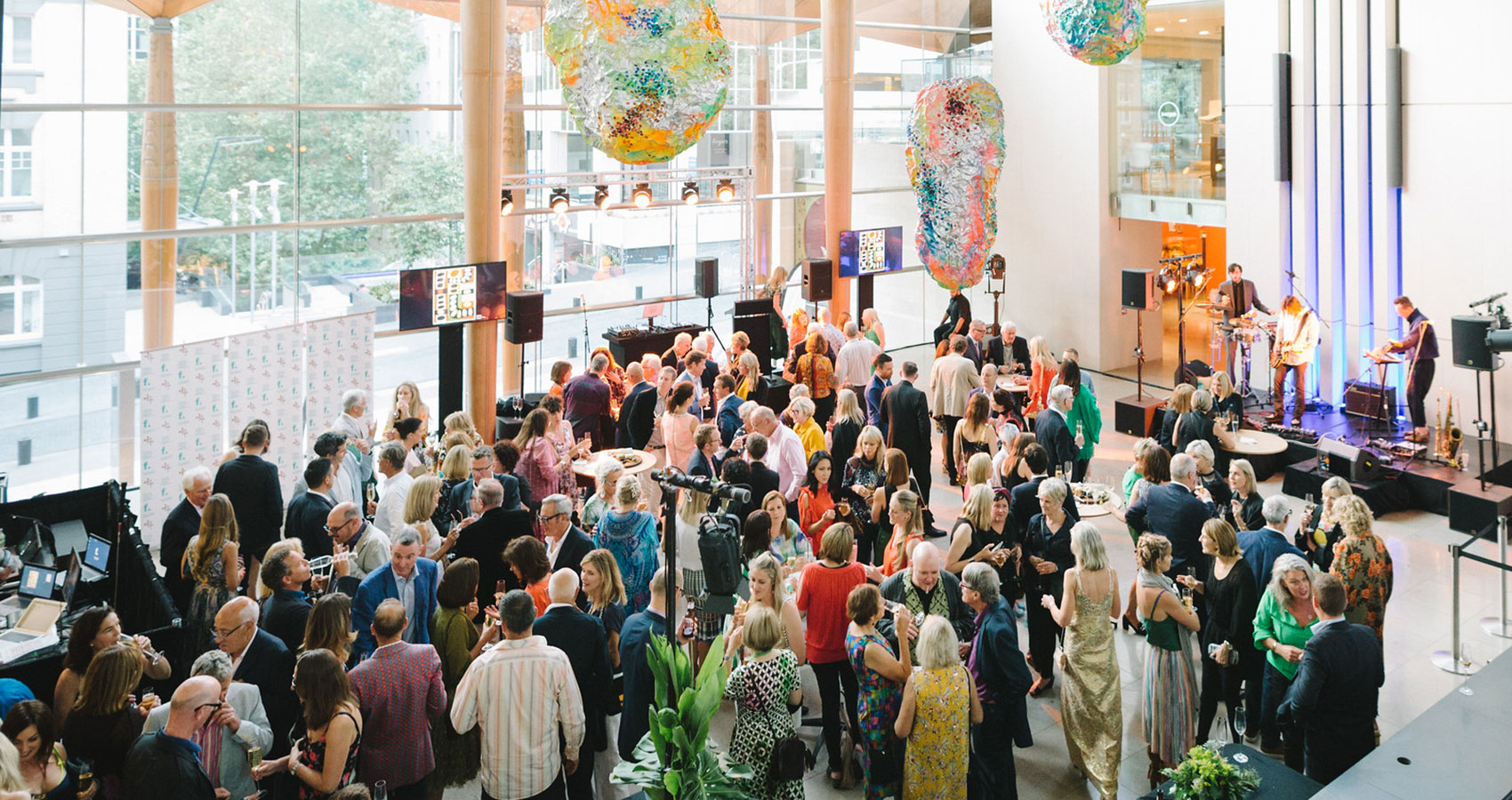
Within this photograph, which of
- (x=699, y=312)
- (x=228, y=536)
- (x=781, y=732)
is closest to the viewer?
(x=781, y=732)

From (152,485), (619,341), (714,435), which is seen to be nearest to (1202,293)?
(619,341)

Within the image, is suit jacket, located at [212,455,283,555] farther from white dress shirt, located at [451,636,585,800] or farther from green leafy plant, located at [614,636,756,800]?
green leafy plant, located at [614,636,756,800]

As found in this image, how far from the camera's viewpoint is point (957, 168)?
37.7 feet

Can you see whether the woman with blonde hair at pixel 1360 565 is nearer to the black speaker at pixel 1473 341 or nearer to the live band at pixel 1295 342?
the black speaker at pixel 1473 341

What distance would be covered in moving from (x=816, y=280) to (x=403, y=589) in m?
9.53

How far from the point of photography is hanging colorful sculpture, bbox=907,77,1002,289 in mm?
11391

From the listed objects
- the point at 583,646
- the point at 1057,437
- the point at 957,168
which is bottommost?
the point at 583,646

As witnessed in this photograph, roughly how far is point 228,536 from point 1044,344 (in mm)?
7082

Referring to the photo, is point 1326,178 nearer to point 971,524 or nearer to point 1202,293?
point 1202,293

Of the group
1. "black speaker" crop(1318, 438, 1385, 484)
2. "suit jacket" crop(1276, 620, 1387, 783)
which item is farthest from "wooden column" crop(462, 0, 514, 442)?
"suit jacket" crop(1276, 620, 1387, 783)

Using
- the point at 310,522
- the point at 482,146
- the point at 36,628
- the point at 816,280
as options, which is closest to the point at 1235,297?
the point at 816,280

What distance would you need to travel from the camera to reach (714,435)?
23.8 ft

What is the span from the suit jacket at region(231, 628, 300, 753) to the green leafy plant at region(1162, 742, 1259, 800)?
11.5 ft

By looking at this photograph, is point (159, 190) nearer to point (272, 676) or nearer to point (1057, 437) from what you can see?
point (272, 676)
